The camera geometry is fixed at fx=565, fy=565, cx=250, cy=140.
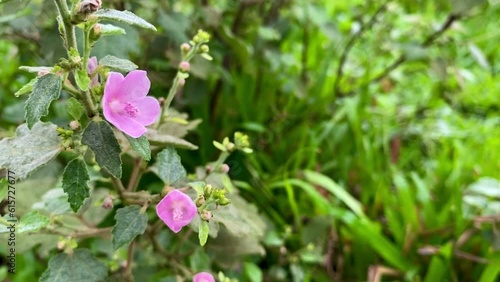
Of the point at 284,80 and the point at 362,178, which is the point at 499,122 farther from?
the point at 284,80

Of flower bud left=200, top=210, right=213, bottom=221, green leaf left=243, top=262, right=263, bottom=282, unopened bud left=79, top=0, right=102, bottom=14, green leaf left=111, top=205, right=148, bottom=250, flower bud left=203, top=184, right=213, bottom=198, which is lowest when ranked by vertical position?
green leaf left=243, top=262, right=263, bottom=282

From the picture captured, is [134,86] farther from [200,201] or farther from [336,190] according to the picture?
[336,190]

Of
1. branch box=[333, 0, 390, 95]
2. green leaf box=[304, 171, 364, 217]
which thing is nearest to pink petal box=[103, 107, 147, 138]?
green leaf box=[304, 171, 364, 217]

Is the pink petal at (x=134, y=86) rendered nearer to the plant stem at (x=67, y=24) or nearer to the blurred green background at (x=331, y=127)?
the plant stem at (x=67, y=24)

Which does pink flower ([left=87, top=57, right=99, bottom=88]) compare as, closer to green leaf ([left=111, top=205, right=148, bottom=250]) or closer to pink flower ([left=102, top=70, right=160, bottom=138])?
pink flower ([left=102, top=70, right=160, bottom=138])

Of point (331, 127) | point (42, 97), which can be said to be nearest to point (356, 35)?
point (331, 127)

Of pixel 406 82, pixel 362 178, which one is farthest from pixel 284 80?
pixel 406 82
